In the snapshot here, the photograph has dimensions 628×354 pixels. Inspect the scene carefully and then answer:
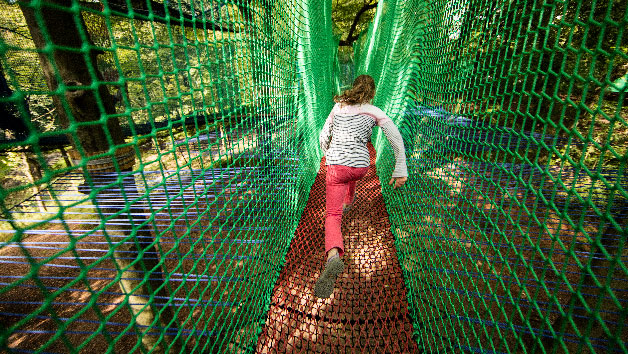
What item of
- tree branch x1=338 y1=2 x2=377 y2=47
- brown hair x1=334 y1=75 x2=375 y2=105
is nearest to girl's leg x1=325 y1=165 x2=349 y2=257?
brown hair x1=334 y1=75 x2=375 y2=105

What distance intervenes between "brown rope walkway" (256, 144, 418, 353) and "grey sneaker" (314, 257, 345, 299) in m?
0.16

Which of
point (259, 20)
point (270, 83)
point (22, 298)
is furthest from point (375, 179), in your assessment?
point (22, 298)

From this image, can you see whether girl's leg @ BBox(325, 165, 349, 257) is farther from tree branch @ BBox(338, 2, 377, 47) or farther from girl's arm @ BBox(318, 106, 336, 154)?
tree branch @ BBox(338, 2, 377, 47)

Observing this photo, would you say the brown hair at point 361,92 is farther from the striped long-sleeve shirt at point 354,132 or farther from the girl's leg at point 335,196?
the girl's leg at point 335,196

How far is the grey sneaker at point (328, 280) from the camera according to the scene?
1847 mm

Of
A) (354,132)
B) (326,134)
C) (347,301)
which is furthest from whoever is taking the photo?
(326,134)

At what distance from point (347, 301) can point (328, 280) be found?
0.32 meters

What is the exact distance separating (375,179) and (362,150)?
1857 millimetres

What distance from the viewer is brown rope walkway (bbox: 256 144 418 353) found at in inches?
71.1

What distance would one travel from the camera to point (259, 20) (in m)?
1.87

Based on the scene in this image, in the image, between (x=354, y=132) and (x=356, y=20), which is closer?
(x=354, y=132)

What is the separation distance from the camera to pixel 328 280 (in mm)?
1887

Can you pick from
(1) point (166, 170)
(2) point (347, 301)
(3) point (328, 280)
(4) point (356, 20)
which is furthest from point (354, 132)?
(4) point (356, 20)

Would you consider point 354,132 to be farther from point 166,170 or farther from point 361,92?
point 166,170
